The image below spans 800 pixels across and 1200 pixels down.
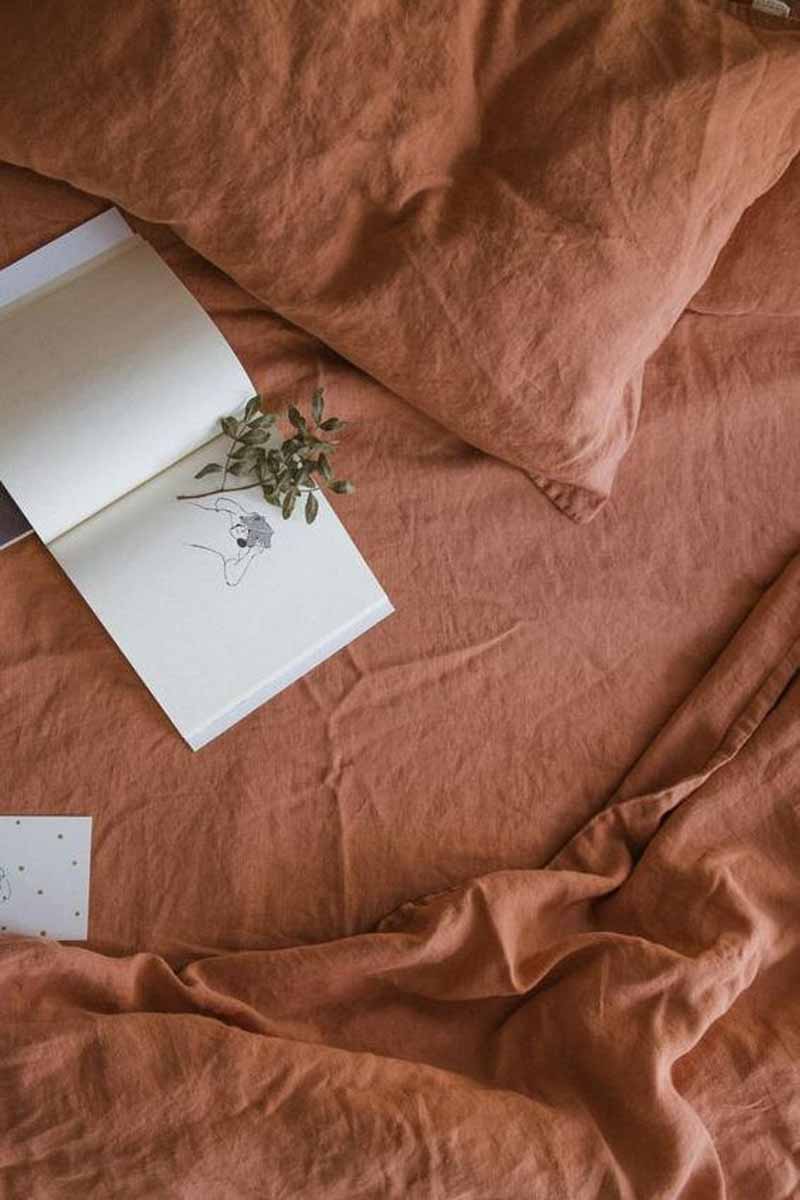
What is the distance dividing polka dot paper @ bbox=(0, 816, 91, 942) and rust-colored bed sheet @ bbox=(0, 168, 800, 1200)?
0.04ft

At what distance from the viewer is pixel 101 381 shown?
35.8 inches

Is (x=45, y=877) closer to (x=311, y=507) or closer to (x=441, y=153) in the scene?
(x=311, y=507)

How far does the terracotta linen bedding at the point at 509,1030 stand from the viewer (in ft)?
2.63

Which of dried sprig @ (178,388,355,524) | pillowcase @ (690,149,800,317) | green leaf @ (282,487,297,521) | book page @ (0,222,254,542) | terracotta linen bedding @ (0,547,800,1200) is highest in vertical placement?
book page @ (0,222,254,542)

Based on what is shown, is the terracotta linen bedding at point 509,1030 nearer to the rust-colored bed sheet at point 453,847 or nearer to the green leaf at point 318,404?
the rust-colored bed sheet at point 453,847

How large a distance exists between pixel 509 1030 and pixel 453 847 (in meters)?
0.15

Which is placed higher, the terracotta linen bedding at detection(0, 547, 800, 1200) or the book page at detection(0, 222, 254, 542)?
the book page at detection(0, 222, 254, 542)

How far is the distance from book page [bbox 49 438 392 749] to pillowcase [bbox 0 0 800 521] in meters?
0.15

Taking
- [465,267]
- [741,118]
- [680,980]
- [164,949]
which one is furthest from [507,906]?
[741,118]

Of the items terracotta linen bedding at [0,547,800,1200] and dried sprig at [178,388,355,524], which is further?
dried sprig at [178,388,355,524]

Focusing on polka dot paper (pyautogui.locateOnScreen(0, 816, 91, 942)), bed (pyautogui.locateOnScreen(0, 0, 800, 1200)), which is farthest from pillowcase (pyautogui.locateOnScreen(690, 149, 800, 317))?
polka dot paper (pyautogui.locateOnScreen(0, 816, 91, 942))

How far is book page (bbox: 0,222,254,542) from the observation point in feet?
2.94

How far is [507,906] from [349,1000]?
5.6 inches

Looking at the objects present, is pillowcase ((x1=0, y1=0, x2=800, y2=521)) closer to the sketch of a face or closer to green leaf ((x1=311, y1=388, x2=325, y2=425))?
green leaf ((x1=311, y1=388, x2=325, y2=425))
